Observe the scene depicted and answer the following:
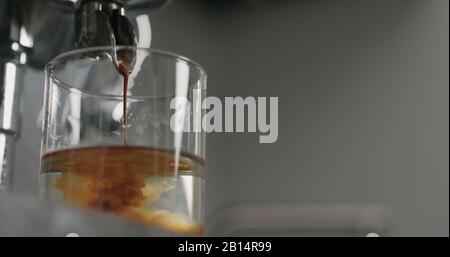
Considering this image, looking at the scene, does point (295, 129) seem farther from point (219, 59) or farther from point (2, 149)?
point (2, 149)

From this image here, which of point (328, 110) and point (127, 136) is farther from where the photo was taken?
point (328, 110)

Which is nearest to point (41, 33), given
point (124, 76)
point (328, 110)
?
point (124, 76)

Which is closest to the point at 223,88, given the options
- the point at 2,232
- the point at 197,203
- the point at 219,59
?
the point at 219,59

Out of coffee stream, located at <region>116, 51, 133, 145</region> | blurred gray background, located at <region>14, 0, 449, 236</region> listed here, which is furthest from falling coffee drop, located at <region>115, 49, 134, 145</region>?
blurred gray background, located at <region>14, 0, 449, 236</region>

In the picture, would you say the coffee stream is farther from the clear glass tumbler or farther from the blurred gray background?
the blurred gray background

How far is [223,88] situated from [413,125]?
153mm

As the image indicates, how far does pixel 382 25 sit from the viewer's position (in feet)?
1.77

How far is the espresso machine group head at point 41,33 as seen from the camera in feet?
1.26

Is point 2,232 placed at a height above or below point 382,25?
Answer: below

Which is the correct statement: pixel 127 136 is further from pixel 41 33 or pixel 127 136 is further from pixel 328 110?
pixel 328 110

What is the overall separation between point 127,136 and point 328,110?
24 cm

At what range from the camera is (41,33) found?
407mm

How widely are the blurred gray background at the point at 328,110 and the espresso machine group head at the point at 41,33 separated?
0.45 ft

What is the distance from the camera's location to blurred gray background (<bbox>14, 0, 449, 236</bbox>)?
1.72ft
